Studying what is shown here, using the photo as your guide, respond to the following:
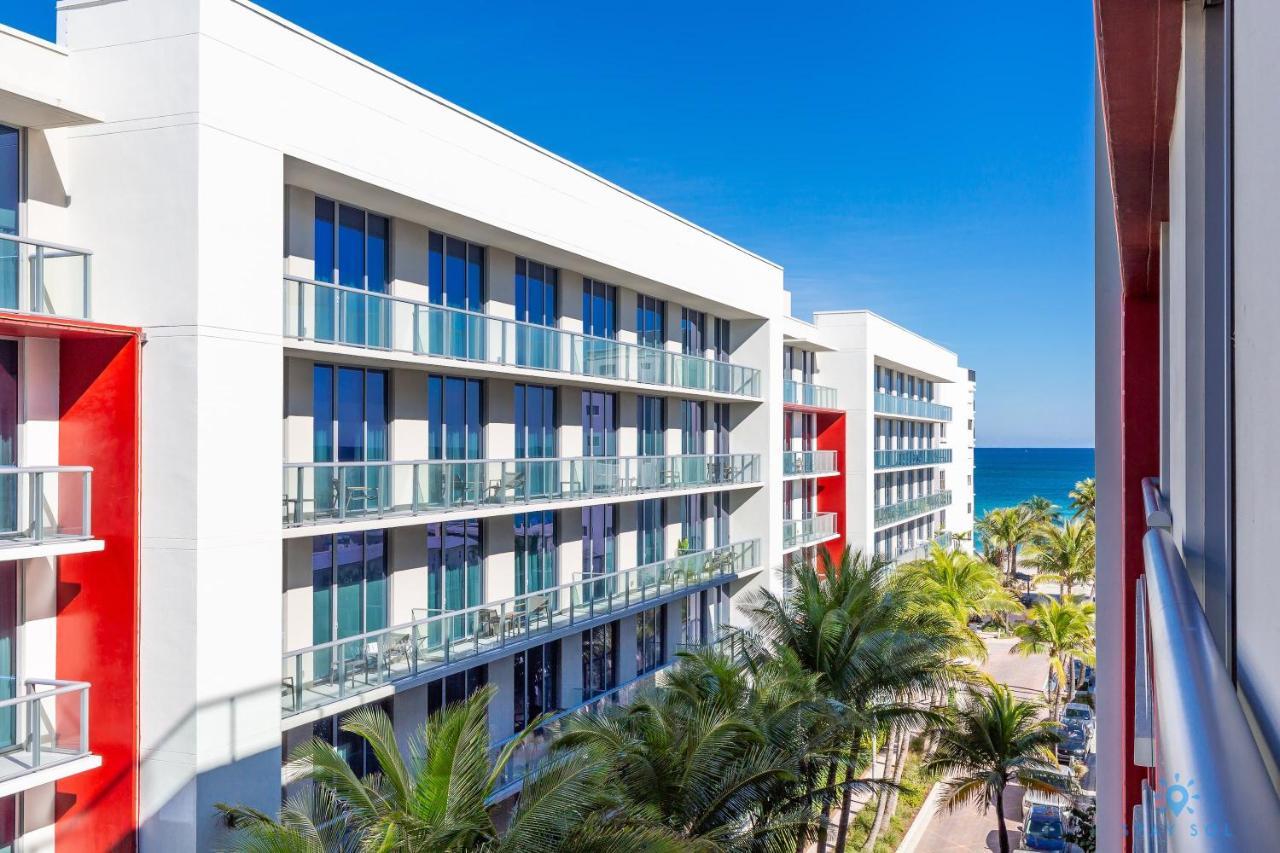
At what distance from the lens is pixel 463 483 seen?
1883 cm

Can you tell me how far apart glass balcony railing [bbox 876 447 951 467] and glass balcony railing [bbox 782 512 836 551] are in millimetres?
6154

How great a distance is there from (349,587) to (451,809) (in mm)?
7326

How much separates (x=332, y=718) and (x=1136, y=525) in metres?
14.1

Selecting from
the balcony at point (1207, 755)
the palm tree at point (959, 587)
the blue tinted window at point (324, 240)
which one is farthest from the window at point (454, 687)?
the balcony at point (1207, 755)

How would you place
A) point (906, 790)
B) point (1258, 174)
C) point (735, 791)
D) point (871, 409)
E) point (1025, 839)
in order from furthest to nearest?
point (871, 409) → point (1025, 839) → point (906, 790) → point (735, 791) → point (1258, 174)

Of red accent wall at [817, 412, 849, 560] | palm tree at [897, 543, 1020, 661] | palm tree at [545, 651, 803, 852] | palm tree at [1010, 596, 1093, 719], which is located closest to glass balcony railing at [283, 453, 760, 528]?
palm tree at [545, 651, 803, 852]

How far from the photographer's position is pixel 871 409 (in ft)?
140

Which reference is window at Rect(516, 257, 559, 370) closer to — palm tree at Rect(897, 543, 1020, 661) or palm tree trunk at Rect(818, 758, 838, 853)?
palm tree trunk at Rect(818, 758, 838, 853)

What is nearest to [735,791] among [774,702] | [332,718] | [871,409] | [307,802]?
[774,702]

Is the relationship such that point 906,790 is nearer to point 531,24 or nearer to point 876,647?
point 876,647

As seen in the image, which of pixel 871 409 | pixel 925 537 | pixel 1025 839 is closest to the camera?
pixel 1025 839

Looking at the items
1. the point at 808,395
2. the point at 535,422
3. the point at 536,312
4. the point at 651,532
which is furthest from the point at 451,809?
the point at 808,395

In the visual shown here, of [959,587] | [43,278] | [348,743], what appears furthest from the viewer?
[959,587]

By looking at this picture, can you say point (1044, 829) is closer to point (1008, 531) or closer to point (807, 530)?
point (807, 530)
